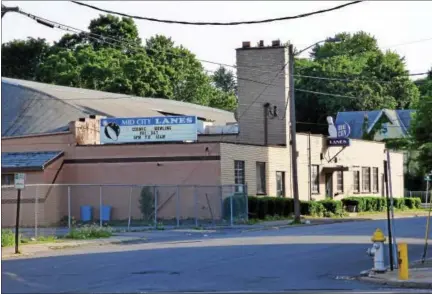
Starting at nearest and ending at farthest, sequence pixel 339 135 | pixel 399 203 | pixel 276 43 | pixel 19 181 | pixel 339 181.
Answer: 1. pixel 19 181
2. pixel 276 43
3. pixel 339 135
4. pixel 339 181
5. pixel 399 203

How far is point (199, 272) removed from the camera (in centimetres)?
1812

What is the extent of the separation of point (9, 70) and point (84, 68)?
14.5 m

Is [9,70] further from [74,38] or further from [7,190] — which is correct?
[7,190]

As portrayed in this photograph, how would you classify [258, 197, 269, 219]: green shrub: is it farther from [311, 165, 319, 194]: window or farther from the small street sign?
the small street sign

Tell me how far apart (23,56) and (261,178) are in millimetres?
46116

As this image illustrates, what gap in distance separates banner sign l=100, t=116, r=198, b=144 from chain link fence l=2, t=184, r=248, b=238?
3089mm

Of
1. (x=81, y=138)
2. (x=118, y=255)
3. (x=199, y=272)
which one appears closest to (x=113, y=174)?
(x=81, y=138)

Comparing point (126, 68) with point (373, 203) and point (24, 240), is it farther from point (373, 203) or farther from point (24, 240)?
point (24, 240)

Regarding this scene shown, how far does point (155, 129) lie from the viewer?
43.9 meters

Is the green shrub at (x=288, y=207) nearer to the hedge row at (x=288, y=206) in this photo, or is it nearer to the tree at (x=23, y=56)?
the hedge row at (x=288, y=206)

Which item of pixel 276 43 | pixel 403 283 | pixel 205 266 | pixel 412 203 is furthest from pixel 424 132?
pixel 412 203

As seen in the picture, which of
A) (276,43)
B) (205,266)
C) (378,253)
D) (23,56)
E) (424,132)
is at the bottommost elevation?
(205,266)

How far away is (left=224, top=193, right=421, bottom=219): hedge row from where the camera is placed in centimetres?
4162

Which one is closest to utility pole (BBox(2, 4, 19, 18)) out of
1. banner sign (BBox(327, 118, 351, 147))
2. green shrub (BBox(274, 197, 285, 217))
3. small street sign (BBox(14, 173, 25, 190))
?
small street sign (BBox(14, 173, 25, 190))
